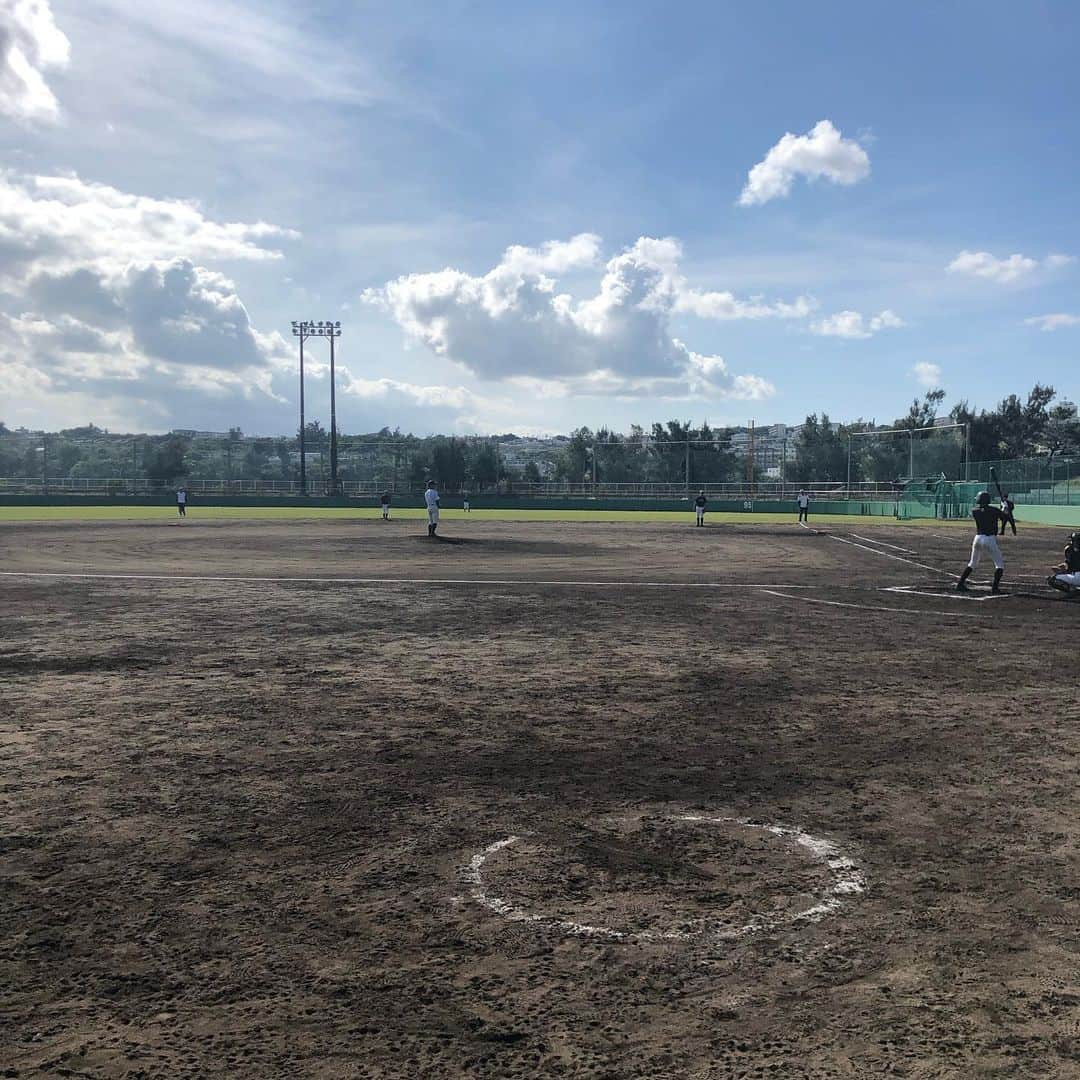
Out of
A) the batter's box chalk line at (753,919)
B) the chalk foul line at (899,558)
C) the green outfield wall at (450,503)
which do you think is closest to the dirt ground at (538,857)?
the batter's box chalk line at (753,919)

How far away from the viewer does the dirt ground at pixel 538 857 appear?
134 inches

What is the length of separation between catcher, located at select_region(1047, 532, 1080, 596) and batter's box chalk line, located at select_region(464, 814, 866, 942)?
14.2m

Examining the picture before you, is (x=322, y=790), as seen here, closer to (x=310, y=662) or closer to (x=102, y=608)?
(x=310, y=662)

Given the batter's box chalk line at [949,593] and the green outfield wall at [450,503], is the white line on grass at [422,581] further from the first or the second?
the green outfield wall at [450,503]

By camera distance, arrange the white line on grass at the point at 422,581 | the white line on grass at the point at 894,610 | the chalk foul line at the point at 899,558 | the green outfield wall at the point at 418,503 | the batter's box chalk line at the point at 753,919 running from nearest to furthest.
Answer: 1. the batter's box chalk line at the point at 753,919
2. the white line on grass at the point at 894,610
3. the white line on grass at the point at 422,581
4. the chalk foul line at the point at 899,558
5. the green outfield wall at the point at 418,503

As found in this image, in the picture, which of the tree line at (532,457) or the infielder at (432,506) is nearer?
the infielder at (432,506)

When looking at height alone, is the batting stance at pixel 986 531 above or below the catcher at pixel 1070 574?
above

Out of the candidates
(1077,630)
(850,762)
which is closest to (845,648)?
(1077,630)

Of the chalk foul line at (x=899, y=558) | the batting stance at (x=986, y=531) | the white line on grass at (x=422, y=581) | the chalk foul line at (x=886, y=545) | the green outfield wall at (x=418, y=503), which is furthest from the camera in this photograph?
the green outfield wall at (x=418, y=503)

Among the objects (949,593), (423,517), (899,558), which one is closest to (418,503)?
(423,517)

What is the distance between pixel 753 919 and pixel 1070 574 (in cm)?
1567

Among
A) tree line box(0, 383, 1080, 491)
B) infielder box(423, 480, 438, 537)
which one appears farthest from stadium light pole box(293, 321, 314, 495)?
infielder box(423, 480, 438, 537)

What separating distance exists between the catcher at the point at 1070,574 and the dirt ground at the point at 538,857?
20.5 feet

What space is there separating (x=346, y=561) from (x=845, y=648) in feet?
50.1
